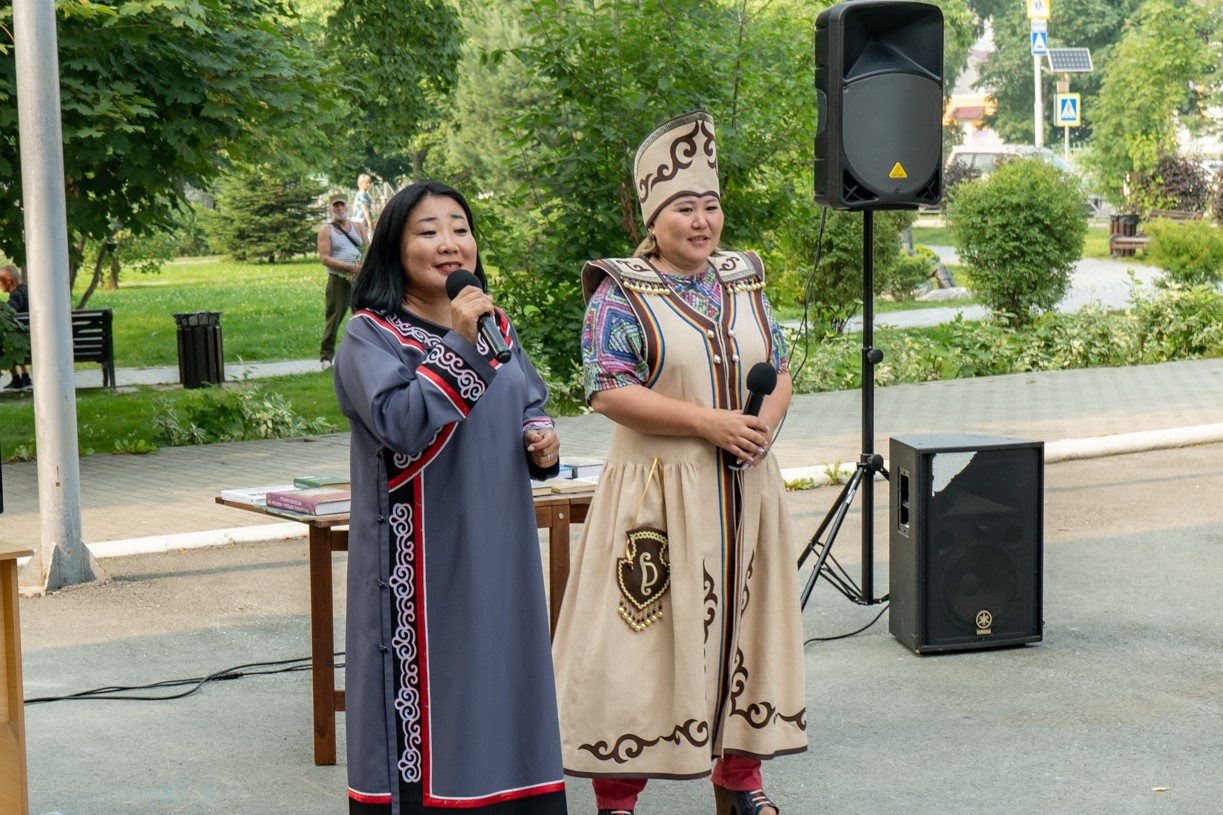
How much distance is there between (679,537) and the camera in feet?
13.8

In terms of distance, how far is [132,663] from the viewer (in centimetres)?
649

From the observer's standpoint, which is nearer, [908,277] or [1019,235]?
[1019,235]

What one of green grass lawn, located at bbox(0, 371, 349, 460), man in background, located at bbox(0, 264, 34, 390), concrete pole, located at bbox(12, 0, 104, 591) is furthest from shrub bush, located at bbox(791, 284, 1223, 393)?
concrete pole, located at bbox(12, 0, 104, 591)

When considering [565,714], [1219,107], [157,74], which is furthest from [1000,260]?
[1219,107]

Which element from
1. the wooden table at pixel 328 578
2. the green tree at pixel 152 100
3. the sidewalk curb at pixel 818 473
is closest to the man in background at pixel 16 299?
the green tree at pixel 152 100

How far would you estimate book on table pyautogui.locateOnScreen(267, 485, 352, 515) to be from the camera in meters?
4.74

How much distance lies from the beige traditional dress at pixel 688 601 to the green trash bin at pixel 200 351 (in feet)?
40.9

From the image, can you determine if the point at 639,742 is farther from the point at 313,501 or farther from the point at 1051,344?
the point at 1051,344

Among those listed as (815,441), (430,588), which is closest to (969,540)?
(430,588)

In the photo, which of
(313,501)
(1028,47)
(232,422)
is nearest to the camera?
(313,501)

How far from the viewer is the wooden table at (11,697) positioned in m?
4.00

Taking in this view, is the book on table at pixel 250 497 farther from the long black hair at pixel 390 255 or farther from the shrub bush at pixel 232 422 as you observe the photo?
the shrub bush at pixel 232 422

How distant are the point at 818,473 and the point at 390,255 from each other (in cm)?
719

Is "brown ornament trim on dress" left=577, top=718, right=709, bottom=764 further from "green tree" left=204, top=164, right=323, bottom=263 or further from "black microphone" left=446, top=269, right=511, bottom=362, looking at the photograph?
"green tree" left=204, top=164, right=323, bottom=263
